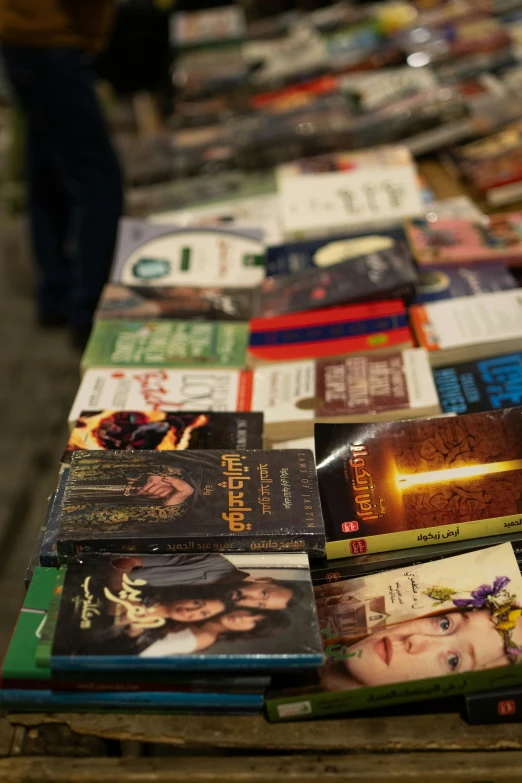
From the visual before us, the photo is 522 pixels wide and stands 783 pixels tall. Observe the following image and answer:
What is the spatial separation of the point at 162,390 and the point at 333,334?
0.38 meters

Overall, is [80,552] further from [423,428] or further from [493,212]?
[493,212]

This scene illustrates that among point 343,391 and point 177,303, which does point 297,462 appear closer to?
point 343,391

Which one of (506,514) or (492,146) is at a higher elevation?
(492,146)

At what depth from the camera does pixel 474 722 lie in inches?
44.2

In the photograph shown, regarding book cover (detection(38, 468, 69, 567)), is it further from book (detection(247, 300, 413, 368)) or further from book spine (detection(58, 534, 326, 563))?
book (detection(247, 300, 413, 368))

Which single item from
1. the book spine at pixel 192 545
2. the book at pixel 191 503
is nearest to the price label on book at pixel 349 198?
the book at pixel 191 503

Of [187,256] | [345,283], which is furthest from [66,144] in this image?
[345,283]

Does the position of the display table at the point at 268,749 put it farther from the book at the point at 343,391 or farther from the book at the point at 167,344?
the book at the point at 167,344

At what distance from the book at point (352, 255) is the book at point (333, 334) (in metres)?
0.09

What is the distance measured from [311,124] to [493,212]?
667 mm

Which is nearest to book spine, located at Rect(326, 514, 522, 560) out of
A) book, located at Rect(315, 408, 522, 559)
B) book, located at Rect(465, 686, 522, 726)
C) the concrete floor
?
book, located at Rect(315, 408, 522, 559)

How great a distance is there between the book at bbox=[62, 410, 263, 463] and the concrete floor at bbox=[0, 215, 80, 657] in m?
1.12

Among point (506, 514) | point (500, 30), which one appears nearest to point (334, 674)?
point (506, 514)

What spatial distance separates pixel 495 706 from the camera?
3.61 ft
